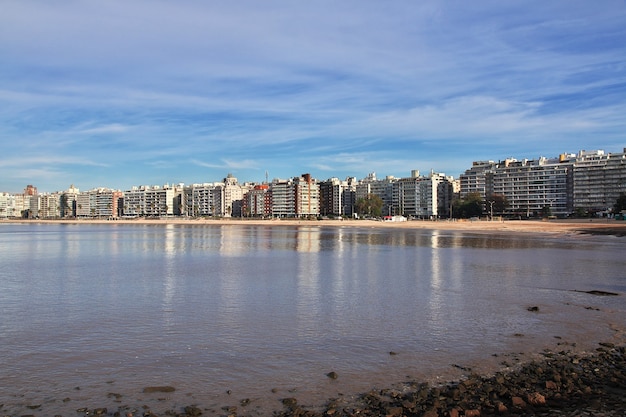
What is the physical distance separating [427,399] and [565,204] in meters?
146

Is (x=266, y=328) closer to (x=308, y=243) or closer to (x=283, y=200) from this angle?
(x=308, y=243)

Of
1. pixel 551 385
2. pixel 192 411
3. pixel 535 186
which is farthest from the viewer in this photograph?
pixel 535 186

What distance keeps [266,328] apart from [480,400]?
6.21 metres

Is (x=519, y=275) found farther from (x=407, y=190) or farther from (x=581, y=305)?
(x=407, y=190)

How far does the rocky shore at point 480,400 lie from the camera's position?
739cm

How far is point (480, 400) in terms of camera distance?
7828mm

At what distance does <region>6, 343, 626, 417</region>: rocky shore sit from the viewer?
7.39m

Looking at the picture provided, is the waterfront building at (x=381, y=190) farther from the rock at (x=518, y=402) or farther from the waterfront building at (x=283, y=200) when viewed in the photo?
the rock at (x=518, y=402)

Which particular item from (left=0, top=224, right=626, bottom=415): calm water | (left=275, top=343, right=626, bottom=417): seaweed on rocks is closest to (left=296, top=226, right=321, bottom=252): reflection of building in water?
(left=0, top=224, right=626, bottom=415): calm water

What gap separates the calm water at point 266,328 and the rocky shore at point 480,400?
0.27 m

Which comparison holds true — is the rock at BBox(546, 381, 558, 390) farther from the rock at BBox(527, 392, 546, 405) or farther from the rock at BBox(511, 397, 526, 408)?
the rock at BBox(511, 397, 526, 408)

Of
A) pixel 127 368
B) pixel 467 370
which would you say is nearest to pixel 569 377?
pixel 467 370

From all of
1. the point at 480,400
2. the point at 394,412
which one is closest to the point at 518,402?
the point at 480,400

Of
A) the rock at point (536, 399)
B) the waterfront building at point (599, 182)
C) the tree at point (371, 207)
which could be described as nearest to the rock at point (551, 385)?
the rock at point (536, 399)
